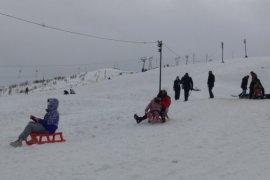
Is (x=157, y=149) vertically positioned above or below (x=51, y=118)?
below

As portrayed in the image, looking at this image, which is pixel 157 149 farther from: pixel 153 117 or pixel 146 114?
pixel 146 114

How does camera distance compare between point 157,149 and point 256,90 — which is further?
point 256,90

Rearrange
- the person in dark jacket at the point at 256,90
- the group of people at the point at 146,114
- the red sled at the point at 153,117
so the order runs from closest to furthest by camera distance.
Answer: the group of people at the point at 146,114
the red sled at the point at 153,117
the person in dark jacket at the point at 256,90

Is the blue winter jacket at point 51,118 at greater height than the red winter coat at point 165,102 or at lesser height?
lesser

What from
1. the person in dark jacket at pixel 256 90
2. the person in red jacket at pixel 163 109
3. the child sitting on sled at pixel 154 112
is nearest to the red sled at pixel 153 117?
the child sitting on sled at pixel 154 112

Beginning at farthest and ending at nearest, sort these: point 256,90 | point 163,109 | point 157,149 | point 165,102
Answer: point 256,90, point 165,102, point 163,109, point 157,149

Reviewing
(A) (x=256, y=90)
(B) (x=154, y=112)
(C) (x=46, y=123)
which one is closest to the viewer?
(C) (x=46, y=123)

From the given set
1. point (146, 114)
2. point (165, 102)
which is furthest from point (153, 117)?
point (165, 102)

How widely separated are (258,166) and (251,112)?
9.49 meters

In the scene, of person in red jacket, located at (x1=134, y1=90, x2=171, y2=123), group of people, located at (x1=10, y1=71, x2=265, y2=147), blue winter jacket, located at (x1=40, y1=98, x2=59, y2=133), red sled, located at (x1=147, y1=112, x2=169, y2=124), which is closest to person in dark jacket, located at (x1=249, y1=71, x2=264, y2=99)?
group of people, located at (x1=10, y1=71, x2=265, y2=147)

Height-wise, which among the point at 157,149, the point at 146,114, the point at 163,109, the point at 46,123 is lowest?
the point at 157,149

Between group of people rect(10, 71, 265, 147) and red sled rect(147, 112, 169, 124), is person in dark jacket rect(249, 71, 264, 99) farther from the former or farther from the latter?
red sled rect(147, 112, 169, 124)

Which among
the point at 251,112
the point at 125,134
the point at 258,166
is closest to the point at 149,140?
the point at 125,134

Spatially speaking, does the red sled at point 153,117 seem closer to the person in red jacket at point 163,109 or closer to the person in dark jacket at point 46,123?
the person in red jacket at point 163,109
